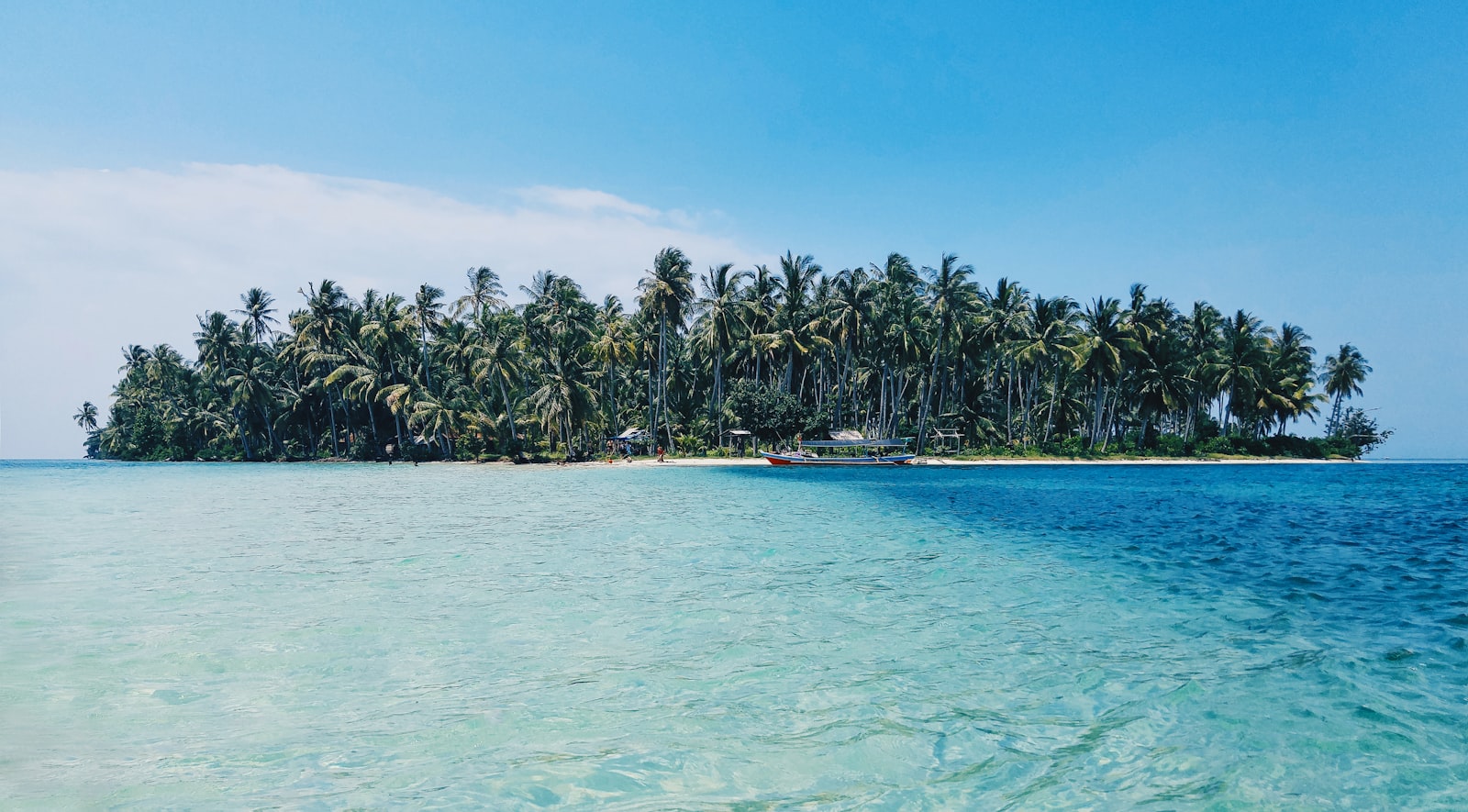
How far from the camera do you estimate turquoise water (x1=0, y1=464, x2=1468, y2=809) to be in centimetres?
477

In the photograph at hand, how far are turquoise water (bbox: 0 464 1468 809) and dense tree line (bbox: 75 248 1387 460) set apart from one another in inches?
1694

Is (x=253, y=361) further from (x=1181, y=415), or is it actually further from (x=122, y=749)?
(x=1181, y=415)

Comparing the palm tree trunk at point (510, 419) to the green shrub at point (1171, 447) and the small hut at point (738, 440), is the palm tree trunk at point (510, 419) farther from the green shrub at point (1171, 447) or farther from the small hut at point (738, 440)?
the green shrub at point (1171, 447)

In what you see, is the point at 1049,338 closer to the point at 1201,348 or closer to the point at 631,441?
the point at 1201,348

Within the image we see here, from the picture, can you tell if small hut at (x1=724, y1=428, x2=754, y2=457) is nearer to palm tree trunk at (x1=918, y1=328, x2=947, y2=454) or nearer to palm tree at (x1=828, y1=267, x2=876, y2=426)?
palm tree at (x1=828, y1=267, x2=876, y2=426)

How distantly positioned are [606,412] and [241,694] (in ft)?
195

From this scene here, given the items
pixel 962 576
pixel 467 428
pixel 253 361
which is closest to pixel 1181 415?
pixel 467 428

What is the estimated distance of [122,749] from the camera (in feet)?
17.0

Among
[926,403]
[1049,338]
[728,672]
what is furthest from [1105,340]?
[728,672]

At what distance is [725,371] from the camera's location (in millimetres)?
67562

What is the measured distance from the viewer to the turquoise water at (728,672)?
15.6 feet

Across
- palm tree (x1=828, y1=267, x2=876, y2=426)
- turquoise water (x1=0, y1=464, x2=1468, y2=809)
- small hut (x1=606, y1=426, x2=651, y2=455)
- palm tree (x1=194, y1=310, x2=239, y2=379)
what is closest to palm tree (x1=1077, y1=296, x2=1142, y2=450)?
palm tree (x1=828, y1=267, x2=876, y2=426)

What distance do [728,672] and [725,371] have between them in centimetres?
6087

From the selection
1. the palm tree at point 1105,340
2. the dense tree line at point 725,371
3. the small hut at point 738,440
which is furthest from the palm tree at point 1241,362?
the small hut at point 738,440
